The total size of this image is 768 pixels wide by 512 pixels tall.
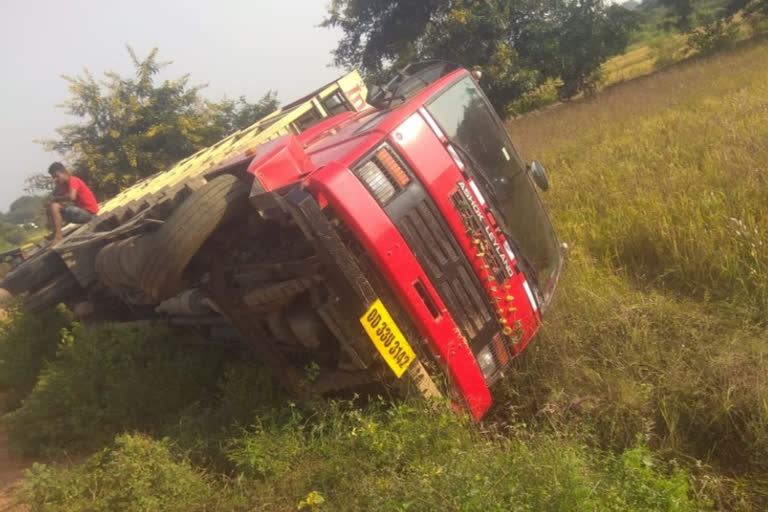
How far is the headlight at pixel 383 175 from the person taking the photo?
2.82m

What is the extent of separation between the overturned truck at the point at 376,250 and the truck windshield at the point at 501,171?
0.01 meters

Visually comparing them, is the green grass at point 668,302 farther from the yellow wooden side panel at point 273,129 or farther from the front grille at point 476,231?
the yellow wooden side panel at point 273,129

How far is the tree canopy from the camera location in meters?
15.9

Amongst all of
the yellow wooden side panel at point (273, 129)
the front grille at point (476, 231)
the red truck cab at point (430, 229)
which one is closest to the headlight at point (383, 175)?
the red truck cab at point (430, 229)

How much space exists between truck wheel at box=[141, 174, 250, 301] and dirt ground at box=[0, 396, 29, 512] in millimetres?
1971

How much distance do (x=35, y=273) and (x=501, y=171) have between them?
12.4 ft

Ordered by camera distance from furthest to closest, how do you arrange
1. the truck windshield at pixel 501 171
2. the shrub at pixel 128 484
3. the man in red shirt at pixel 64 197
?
the man in red shirt at pixel 64 197 → the truck windshield at pixel 501 171 → the shrub at pixel 128 484

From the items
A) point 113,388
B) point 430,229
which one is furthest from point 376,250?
point 113,388

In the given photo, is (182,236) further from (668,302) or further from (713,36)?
(713,36)

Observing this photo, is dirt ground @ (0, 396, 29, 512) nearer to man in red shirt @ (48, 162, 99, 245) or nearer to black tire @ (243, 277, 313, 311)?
black tire @ (243, 277, 313, 311)

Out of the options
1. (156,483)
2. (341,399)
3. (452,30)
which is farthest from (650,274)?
(452,30)

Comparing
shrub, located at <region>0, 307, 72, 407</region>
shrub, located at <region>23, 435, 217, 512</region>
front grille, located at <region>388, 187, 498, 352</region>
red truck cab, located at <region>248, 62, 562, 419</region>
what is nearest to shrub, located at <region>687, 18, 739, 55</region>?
red truck cab, located at <region>248, 62, 562, 419</region>

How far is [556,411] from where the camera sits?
290 centimetres

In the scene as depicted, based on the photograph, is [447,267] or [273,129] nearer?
[447,267]
